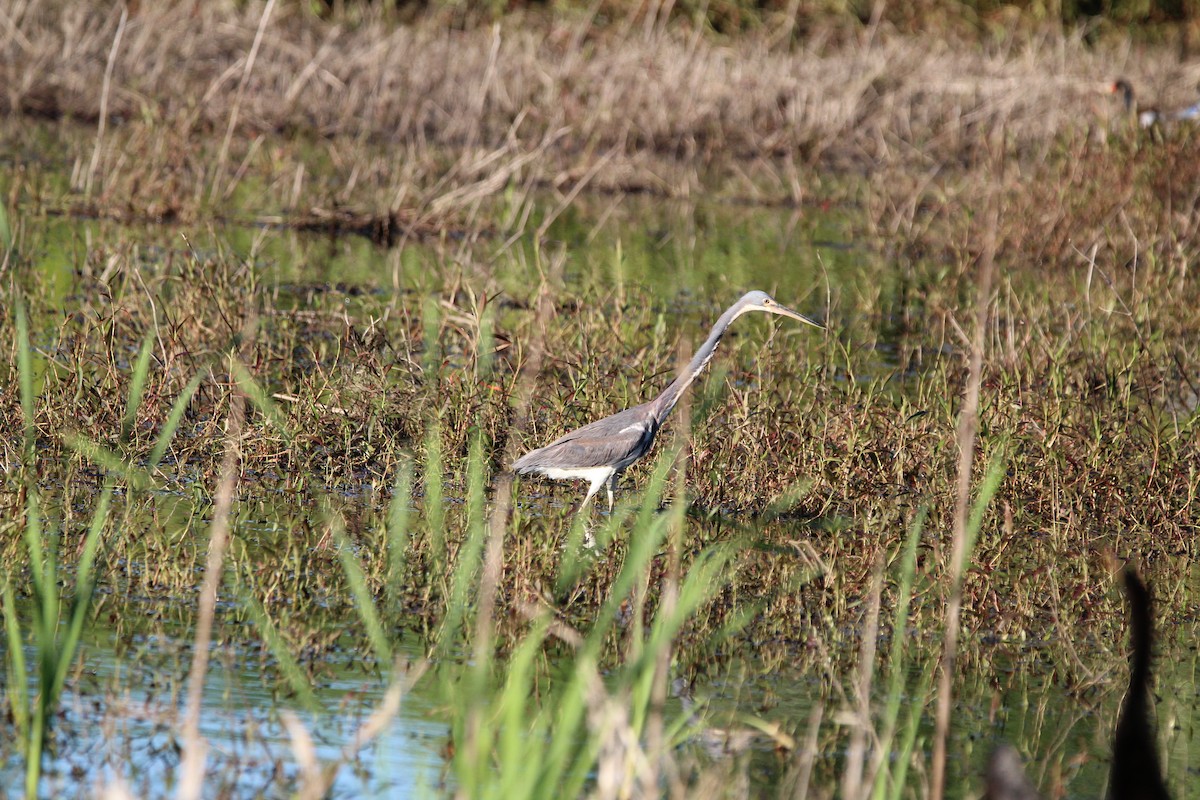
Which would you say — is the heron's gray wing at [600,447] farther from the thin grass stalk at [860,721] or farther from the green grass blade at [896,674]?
the thin grass stalk at [860,721]

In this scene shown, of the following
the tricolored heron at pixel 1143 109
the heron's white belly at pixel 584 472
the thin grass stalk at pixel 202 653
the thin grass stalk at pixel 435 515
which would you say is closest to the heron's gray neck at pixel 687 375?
the heron's white belly at pixel 584 472

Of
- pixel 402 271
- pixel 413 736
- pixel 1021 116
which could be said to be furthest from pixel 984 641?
pixel 1021 116

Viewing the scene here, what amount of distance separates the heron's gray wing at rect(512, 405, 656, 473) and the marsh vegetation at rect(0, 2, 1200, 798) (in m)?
0.16

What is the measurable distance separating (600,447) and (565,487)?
0.76 meters

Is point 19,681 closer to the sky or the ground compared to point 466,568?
closer to the ground

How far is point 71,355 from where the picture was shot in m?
5.94

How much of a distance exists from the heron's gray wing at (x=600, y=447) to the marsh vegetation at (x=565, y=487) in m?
0.16

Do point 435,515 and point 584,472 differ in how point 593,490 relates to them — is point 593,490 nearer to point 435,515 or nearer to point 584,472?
point 584,472

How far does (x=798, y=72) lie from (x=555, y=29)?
2.46 meters

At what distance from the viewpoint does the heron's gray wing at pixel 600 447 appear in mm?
5480

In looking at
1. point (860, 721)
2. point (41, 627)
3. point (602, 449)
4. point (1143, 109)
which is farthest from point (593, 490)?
point (1143, 109)

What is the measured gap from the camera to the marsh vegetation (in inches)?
144

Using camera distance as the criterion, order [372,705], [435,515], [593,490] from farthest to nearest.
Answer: [593,490], [435,515], [372,705]

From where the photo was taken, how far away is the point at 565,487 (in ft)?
20.4
